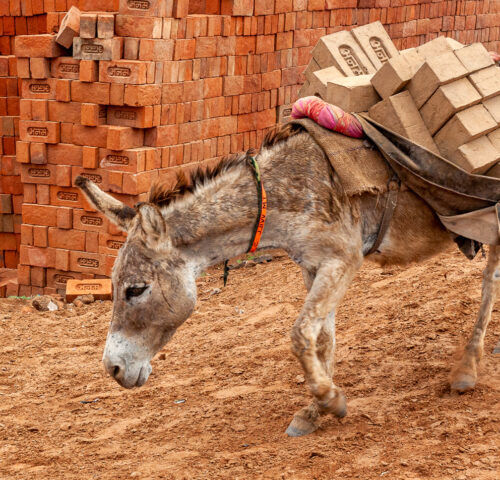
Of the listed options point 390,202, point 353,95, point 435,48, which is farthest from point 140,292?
point 435,48

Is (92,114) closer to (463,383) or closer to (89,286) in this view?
(89,286)

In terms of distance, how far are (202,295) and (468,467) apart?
4.64m

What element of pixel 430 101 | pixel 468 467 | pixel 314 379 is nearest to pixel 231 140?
pixel 430 101

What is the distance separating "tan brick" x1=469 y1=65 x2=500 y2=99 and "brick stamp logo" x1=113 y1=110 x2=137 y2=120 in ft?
13.1

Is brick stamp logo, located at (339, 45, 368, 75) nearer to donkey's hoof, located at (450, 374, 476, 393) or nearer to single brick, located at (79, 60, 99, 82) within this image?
donkey's hoof, located at (450, 374, 476, 393)

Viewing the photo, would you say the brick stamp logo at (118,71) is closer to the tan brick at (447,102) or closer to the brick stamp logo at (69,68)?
the brick stamp logo at (69,68)

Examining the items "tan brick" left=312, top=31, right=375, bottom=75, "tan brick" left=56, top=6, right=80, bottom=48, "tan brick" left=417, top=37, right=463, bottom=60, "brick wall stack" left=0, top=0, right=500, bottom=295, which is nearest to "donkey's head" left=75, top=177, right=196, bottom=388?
"tan brick" left=417, top=37, right=463, bottom=60

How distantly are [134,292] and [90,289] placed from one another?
13.6 ft

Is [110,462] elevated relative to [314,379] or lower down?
lower down

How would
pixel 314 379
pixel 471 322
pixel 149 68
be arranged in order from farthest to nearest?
pixel 149 68 → pixel 471 322 → pixel 314 379

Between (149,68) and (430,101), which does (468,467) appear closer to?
(430,101)

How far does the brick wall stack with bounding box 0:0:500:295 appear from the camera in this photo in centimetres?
790

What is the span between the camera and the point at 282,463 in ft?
14.1

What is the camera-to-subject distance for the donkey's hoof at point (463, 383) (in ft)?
16.6
